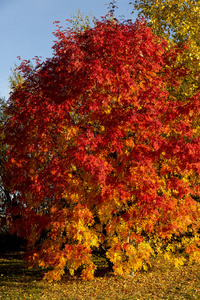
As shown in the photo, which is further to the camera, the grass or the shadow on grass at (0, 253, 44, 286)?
the shadow on grass at (0, 253, 44, 286)

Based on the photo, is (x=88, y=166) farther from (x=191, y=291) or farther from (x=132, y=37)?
(x=191, y=291)

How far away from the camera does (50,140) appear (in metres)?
8.40

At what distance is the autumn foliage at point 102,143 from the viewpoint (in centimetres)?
749

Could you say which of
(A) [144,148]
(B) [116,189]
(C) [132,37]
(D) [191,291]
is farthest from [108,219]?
(C) [132,37]

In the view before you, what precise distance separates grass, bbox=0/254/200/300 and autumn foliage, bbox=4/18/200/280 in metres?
0.99

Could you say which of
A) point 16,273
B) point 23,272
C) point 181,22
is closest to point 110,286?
point 23,272

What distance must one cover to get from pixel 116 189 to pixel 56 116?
2.30 m

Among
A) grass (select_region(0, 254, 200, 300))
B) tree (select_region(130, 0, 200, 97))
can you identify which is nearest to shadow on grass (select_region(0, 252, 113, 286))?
grass (select_region(0, 254, 200, 300))

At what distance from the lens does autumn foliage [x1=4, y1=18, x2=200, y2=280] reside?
749cm

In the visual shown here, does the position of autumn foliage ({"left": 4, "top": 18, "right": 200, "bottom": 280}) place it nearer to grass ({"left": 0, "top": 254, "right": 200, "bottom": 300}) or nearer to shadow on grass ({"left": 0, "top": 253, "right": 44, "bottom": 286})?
grass ({"left": 0, "top": 254, "right": 200, "bottom": 300})

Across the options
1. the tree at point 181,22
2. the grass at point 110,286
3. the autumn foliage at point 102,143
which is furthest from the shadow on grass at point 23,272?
the tree at point 181,22

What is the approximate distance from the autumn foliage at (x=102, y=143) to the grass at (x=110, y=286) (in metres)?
0.99

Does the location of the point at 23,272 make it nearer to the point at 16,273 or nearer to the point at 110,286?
the point at 16,273

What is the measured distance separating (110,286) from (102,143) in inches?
179
